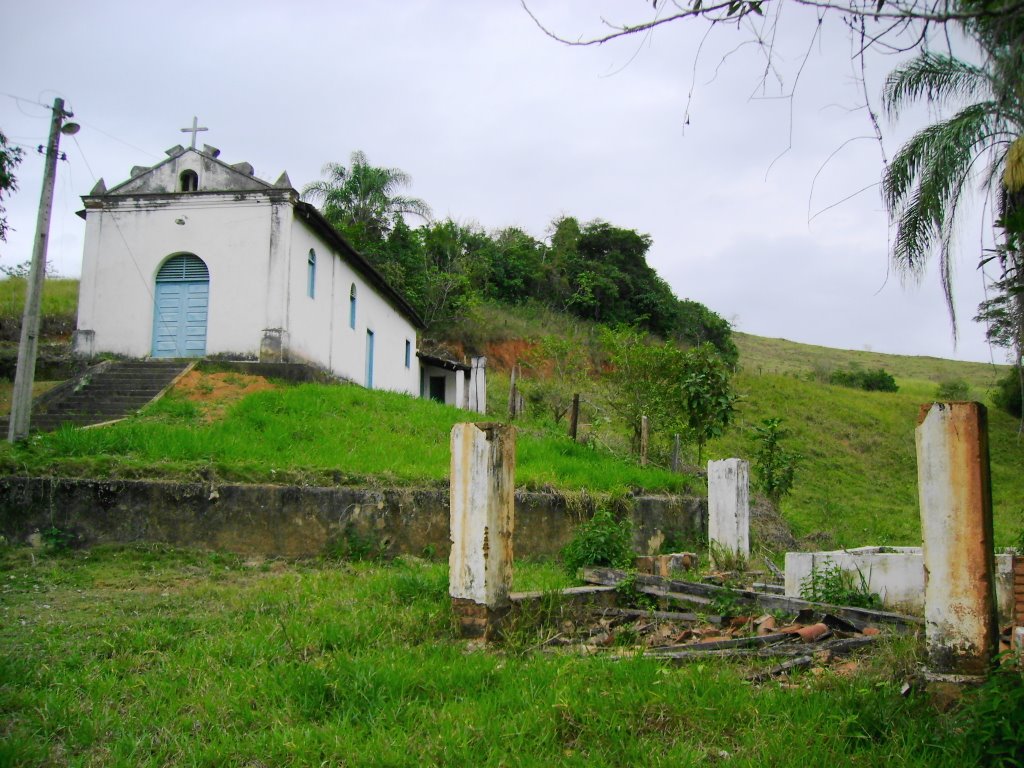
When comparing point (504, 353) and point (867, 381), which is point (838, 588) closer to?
point (504, 353)

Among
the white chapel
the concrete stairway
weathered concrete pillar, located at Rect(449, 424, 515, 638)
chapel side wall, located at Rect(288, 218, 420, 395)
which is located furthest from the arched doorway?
weathered concrete pillar, located at Rect(449, 424, 515, 638)

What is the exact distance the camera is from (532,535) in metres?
10.7

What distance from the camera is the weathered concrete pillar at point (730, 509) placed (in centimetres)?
995

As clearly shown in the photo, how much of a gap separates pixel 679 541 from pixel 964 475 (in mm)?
8404

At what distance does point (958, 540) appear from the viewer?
167 inches

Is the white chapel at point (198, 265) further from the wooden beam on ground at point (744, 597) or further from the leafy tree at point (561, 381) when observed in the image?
the wooden beam on ground at point (744, 597)

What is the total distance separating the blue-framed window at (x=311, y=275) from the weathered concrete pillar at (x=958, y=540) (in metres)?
14.3

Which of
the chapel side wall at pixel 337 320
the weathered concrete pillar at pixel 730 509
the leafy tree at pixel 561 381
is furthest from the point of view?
the leafy tree at pixel 561 381

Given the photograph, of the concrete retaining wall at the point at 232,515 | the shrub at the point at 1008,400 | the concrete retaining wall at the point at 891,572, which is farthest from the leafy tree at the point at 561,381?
the shrub at the point at 1008,400

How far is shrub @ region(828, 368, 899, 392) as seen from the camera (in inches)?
1644

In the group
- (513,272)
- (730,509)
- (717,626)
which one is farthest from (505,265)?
(717,626)

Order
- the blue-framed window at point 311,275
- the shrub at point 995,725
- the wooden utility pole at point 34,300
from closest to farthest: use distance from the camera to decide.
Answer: the shrub at point 995,725, the wooden utility pole at point 34,300, the blue-framed window at point 311,275

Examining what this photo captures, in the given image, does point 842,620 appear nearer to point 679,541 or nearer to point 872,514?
point 679,541

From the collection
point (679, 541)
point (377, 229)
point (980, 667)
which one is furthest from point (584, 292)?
point (980, 667)
